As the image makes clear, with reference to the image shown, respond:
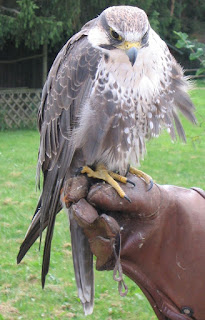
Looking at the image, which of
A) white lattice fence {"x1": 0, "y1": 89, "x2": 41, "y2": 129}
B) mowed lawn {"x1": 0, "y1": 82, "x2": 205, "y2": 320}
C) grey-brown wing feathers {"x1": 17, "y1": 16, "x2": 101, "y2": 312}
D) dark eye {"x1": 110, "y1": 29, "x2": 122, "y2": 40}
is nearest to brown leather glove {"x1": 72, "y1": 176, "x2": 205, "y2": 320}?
grey-brown wing feathers {"x1": 17, "y1": 16, "x2": 101, "y2": 312}

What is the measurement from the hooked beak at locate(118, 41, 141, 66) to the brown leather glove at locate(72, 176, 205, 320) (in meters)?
0.71

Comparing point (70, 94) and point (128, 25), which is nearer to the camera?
point (128, 25)

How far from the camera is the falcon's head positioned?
2.67 metres

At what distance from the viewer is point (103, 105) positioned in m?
2.75

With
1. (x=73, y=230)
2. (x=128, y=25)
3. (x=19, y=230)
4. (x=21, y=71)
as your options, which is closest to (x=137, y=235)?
(x=73, y=230)

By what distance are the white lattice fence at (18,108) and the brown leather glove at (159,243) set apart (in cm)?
1101

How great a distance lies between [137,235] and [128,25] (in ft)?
3.86

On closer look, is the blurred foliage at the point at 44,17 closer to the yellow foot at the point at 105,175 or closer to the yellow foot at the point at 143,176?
the yellow foot at the point at 143,176

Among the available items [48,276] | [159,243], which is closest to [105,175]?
[159,243]

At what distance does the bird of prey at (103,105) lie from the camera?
2.73 metres

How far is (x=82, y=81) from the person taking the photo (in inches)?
112

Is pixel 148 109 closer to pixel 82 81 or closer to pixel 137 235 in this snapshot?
pixel 82 81

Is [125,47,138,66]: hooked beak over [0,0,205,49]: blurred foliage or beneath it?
over

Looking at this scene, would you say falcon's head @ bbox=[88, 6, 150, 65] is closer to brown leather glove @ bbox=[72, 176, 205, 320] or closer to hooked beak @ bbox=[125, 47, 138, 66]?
hooked beak @ bbox=[125, 47, 138, 66]
